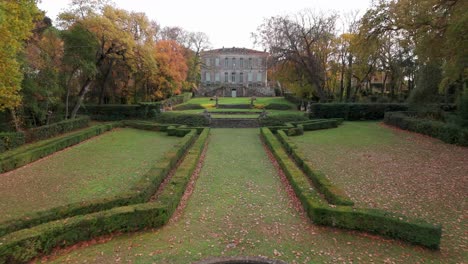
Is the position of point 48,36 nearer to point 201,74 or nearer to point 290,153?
point 290,153

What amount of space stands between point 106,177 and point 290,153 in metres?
7.87

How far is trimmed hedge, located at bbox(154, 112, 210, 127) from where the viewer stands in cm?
2355

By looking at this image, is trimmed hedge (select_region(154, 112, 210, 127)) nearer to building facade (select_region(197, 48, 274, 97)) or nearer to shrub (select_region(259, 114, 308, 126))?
shrub (select_region(259, 114, 308, 126))

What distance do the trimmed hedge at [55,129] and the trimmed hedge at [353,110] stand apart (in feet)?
64.5

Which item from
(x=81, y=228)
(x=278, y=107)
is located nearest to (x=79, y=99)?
(x=81, y=228)

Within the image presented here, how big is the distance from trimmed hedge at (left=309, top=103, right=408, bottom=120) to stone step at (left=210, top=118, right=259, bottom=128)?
620 centimetres

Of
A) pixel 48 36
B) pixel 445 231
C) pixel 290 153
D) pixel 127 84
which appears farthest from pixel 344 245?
pixel 127 84

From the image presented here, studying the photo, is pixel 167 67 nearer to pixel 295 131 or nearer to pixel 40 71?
pixel 40 71

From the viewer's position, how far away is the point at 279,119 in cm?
2366

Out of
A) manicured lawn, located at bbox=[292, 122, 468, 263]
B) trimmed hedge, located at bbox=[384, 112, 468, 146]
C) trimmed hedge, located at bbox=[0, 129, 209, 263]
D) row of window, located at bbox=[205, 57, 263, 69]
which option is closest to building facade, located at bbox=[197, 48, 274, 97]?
row of window, located at bbox=[205, 57, 263, 69]

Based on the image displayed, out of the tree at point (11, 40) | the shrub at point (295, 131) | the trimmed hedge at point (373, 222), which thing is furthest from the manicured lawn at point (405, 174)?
the tree at point (11, 40)

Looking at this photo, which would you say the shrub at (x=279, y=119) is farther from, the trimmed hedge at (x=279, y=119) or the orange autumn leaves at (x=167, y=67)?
the orange autumn leaves at (x=167, y=67)

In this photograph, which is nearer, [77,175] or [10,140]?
[77,175]

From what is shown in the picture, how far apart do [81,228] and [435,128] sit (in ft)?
59.9
